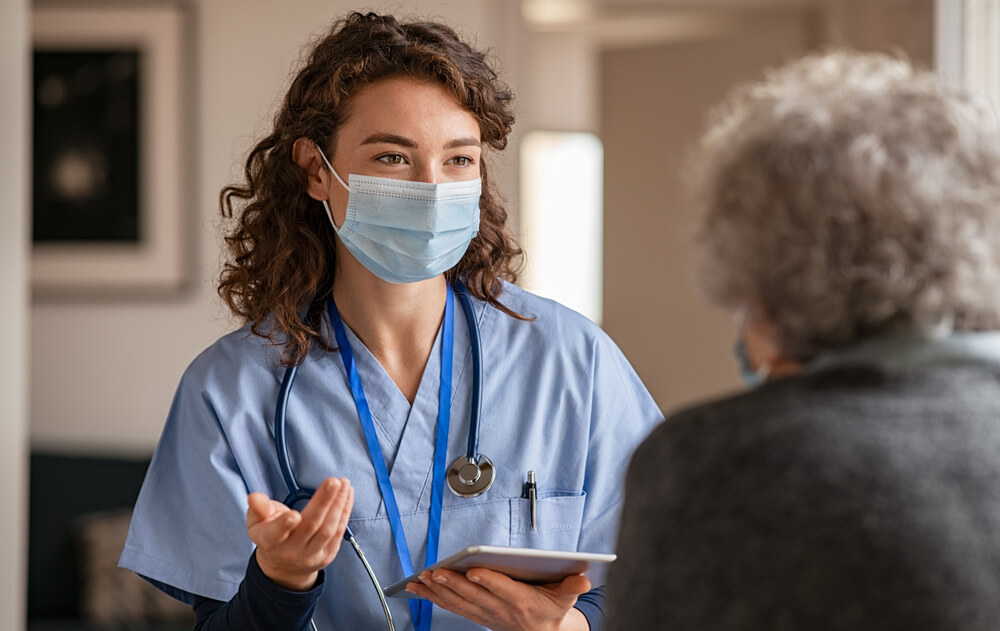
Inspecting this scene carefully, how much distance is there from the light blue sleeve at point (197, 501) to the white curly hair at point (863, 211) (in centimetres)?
80

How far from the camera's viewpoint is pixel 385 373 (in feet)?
4.97

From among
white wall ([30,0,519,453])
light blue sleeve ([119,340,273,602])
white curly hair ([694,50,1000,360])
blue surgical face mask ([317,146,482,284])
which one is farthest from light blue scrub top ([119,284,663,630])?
white wall ([30,0,519,453])

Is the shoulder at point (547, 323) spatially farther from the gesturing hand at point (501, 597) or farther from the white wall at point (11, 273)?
the white wall at point (11, 273)

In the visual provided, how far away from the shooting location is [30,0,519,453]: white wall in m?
3.70

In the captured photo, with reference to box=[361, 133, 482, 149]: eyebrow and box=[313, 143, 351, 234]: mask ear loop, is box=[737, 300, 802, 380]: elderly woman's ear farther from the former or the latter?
box=[313, 143, 351, 234]: mask ear loop

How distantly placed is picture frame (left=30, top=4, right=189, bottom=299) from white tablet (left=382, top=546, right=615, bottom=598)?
2760 mm

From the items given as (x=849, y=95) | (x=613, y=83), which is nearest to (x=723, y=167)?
(x=849, y=95)

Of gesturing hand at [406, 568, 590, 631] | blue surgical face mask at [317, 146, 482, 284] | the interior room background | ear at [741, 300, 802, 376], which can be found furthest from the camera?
the interior room background

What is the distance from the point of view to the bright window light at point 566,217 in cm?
534

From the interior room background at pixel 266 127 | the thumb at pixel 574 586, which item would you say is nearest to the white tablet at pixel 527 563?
the thumb at pixel 574 586

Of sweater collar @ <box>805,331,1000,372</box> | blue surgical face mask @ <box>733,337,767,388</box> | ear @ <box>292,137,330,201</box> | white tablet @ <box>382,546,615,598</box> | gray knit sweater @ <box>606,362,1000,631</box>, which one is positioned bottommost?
white tablet @ <box>382,546,615,598</box>

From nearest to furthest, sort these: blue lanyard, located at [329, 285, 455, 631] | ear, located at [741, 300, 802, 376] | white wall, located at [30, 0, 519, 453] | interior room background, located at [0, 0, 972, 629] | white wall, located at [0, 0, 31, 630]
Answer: ear, located at [741, 300, 802, 376] < blue lanyard, located at [329, 285, 455, 631] < white wall, located at [0, 0, 31, 630] < interior room background, located at [0, 0, 972, 629] < white wall, located at [30, 0, 519, 453]

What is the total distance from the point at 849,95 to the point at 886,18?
304 centimetres

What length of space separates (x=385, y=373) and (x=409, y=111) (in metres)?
0.36
